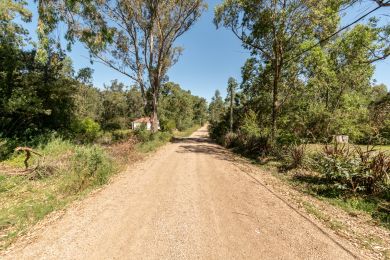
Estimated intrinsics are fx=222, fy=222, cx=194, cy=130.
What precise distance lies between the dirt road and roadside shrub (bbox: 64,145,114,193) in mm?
805

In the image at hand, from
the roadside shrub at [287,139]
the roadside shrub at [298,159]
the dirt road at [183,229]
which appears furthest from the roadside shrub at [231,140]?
the dirt road at [183,229]

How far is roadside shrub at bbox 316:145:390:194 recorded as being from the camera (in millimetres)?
6839

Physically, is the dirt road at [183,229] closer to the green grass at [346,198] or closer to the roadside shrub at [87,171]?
the roadside shrub at [87,171]

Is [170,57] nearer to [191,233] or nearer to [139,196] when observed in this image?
[139,196]

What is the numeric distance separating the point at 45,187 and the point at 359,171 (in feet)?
34.4

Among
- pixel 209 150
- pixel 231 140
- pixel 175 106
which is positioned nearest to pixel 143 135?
pixel 209 150

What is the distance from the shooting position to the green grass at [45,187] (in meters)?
5.19

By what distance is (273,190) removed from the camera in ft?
24.6

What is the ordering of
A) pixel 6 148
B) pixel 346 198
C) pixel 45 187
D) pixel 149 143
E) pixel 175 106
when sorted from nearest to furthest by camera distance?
pixel 346 198 < pixel 45 187 < pixel 6 148 < pixel 149 143 < pixel 175 106

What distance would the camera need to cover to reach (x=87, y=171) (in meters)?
7.97

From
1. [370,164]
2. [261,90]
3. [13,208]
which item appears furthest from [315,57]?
[13,208]

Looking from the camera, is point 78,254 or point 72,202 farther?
point 72,202

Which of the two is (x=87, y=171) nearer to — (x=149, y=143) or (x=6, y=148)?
(x=6, y=148)

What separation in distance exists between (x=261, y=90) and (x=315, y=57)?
5.16 metres
